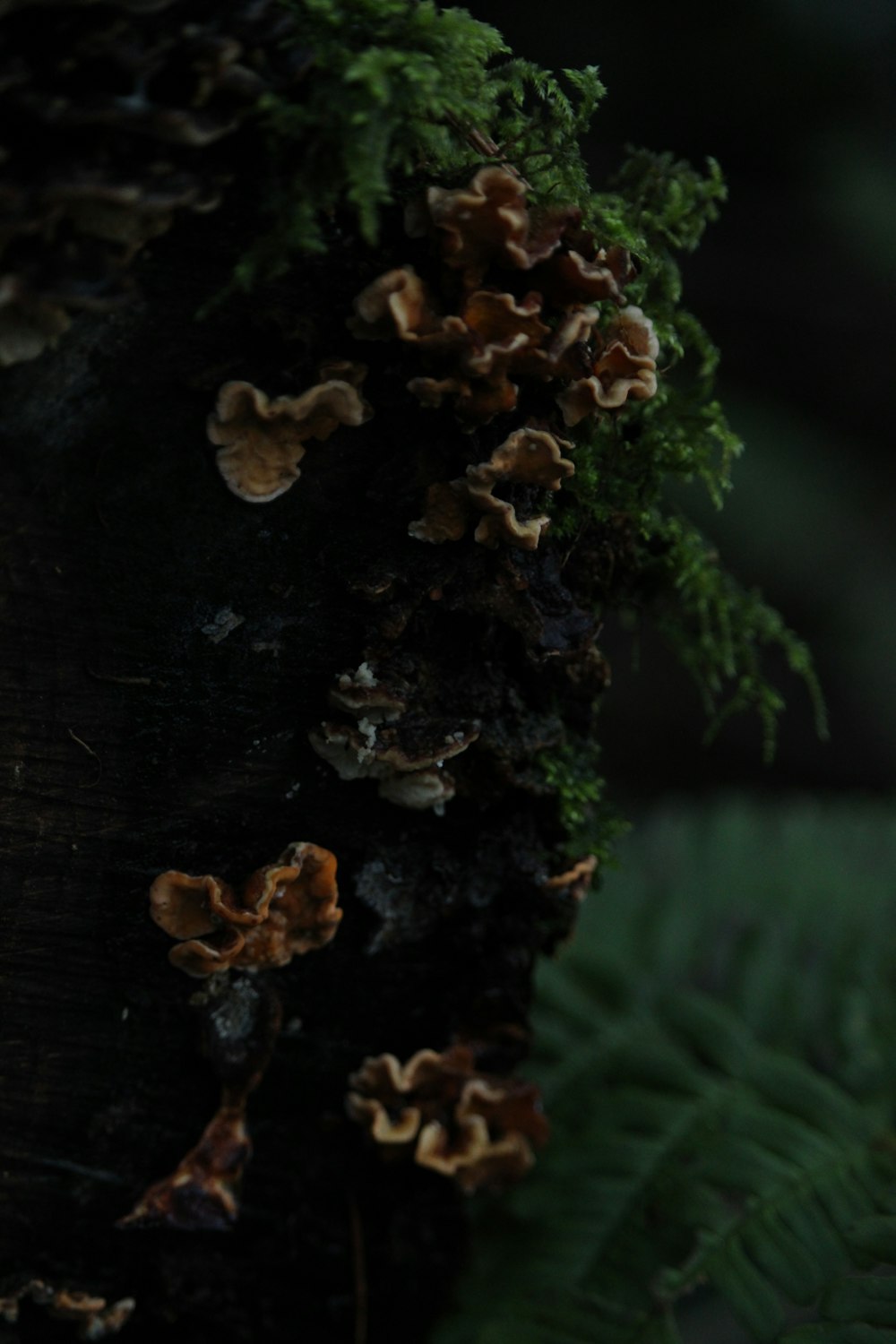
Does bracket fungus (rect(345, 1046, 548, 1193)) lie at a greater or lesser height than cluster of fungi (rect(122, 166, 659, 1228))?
lesser

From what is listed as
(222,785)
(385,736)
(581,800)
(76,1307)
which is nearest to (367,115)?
(385,736)

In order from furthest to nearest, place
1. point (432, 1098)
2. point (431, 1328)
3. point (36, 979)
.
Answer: point (431, 1328), point (432, 1098), point (36, 979)

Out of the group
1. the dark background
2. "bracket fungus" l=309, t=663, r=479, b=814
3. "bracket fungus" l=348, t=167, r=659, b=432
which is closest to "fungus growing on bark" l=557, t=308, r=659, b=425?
"bracket fungus" l=348, t=167, r=659, b=432

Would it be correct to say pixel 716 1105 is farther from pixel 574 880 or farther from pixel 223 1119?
pixel 223 1119

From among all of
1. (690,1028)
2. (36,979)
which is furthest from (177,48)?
(690,1028)

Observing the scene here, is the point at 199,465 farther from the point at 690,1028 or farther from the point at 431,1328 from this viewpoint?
the point at 690,1028

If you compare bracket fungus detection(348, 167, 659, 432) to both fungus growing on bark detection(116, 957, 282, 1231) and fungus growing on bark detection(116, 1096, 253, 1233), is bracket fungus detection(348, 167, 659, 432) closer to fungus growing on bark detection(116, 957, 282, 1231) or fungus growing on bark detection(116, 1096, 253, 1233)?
fungus growing on bark detection(116, 957, 282, 1231)
